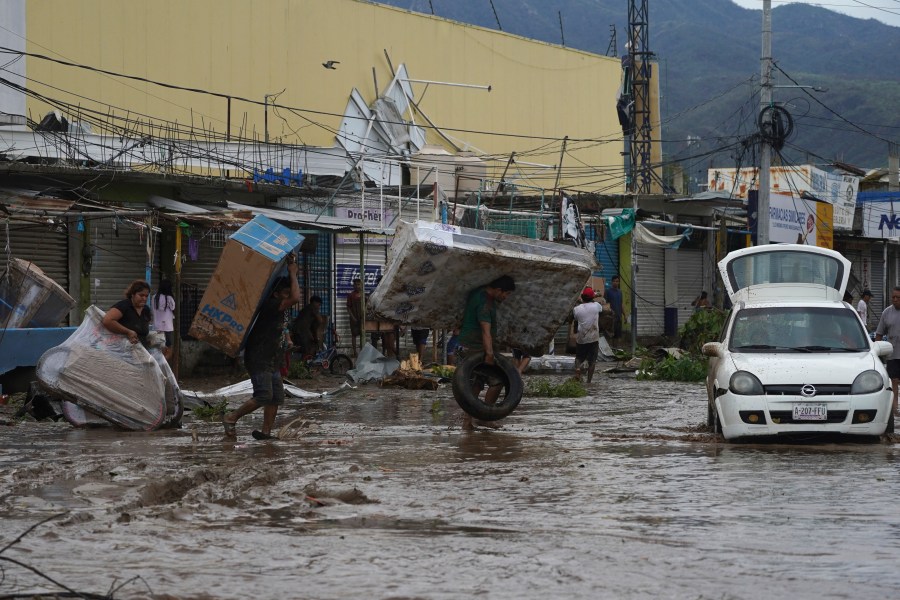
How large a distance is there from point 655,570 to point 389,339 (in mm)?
17368

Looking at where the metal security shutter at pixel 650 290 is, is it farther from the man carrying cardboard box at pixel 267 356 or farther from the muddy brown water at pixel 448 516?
the man carrying cardboard box at pixel 267 356

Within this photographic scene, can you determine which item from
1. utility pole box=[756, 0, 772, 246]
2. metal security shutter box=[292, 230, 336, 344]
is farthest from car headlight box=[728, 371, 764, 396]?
utility pole box=[756, 0, 772, 246]

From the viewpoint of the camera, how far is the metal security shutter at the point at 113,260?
22.9 m

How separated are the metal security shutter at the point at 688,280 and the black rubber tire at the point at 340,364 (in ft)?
53.9

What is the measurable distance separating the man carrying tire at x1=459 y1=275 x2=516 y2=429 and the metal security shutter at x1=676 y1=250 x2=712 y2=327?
79.4 feet

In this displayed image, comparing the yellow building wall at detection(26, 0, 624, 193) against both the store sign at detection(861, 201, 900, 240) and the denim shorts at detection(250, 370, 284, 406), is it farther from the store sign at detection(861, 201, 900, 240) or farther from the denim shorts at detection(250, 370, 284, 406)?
the denim shorts at detection(250, 370, 284, 406)

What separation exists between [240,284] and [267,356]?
0.80 metres

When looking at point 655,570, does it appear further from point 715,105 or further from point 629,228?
point 715,105

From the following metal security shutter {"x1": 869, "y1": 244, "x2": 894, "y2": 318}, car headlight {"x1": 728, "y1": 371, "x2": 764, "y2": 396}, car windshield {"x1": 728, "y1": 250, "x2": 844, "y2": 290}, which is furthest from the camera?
metal security shutter {"x1": 869, "y1": 244, "x2": 894, "y2": 318}

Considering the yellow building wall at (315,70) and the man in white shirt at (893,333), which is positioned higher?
the yellow building wall at (315,70)

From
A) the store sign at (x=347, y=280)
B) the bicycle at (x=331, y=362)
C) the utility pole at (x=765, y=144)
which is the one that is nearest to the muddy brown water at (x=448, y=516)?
the bicycle at (x=331, y=362)

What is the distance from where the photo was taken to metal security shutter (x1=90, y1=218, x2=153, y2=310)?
22.9m

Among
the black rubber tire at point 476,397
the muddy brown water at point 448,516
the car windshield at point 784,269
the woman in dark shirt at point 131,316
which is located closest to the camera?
the muddy brown water at point 448,516

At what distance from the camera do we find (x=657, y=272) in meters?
36.6
